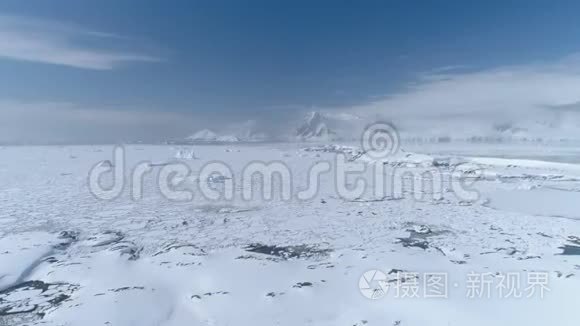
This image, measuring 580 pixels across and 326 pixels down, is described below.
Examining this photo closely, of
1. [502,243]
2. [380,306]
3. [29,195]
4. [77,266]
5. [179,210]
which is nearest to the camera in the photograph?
[380,306]

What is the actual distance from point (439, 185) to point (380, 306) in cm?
1129

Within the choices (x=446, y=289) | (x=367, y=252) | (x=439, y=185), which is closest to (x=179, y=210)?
(x=367, y=252)

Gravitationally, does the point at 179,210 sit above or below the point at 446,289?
above

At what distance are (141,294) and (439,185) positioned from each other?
1309 centimetres

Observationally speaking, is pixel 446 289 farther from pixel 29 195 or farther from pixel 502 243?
pixel 29 195

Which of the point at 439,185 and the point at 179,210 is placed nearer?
the point at 179,210

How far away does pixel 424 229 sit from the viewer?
817 centimetres

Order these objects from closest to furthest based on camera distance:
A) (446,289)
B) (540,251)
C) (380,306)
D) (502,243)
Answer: (380,306)
(446,289)
(540,251)
(502,243)

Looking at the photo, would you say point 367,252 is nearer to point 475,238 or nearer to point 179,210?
point 475,238

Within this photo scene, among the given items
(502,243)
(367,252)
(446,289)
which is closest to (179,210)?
(367,252)

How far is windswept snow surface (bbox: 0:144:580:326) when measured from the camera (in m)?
4.62

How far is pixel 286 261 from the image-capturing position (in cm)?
629

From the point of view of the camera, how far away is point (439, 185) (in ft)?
48.2

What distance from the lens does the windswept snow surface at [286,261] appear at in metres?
4.62
